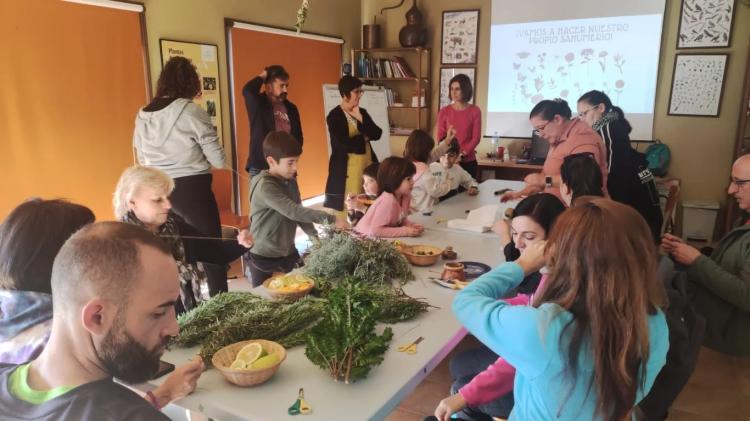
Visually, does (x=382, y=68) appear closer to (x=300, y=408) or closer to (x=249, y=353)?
(x=249, y=353)

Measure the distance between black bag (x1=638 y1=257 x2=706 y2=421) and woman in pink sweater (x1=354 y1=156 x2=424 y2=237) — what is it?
1.38 metres

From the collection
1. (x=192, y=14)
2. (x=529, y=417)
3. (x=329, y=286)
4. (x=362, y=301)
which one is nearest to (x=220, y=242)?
(x=329, y=286)

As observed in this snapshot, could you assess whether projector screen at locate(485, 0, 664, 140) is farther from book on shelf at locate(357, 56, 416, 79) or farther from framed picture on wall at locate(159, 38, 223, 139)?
framed picture on wall at locate(159, 38, 223, 139)

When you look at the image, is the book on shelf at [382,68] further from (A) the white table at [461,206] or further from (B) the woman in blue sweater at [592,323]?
(B) the woman in blue sweater at [592,323]

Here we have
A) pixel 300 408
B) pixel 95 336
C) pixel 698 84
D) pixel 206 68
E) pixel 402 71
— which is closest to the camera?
pixel 95 336

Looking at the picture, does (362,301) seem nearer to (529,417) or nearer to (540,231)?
(529,417)

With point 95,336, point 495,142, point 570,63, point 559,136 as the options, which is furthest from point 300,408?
point 570,63

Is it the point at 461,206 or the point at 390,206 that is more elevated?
the point at 390,206

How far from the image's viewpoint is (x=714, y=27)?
4914mm

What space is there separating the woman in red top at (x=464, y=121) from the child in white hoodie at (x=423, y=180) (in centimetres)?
113

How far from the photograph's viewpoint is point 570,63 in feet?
18.3

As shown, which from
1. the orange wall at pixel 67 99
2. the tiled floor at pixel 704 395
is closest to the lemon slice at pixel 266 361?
the tiled floor at pixel 704 395

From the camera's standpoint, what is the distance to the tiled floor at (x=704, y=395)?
7.91 feet

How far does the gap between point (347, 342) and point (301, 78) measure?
456 cm
